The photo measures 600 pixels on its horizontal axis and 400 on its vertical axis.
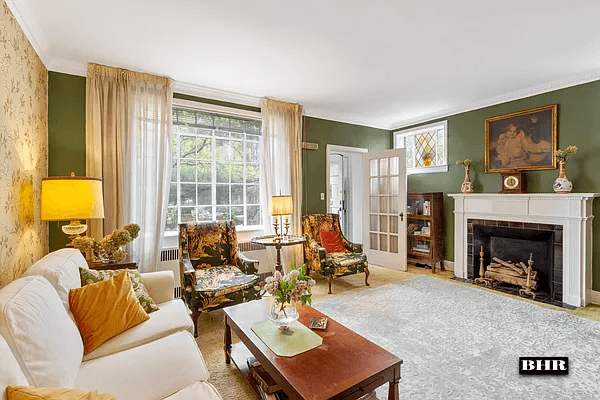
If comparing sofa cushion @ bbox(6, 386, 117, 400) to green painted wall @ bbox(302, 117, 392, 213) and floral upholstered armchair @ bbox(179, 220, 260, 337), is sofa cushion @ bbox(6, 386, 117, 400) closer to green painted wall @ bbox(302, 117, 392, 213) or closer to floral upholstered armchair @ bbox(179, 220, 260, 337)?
floral upholstered armchair @ bbox(179, 220, 260, 337)

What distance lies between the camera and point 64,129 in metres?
3.02

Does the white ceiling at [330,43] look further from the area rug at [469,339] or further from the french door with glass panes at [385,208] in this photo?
the area rug at [469,339]

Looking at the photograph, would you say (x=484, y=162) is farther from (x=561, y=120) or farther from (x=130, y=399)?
(x=130, y=399)

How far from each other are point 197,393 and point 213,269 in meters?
2.07

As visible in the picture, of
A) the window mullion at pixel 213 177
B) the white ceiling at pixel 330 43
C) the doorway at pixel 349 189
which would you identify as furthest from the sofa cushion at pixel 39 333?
the doorway at pixel 349 189

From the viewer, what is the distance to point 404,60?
2977 millimetres

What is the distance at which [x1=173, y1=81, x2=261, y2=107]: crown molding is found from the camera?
3.57 m

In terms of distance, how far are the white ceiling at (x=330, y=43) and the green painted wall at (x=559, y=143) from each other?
0.18 meters

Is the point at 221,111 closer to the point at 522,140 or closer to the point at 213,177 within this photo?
the point at 213,177

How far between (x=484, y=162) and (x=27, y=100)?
5245 mm

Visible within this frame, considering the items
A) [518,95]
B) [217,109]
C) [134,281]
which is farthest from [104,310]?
[518,95]

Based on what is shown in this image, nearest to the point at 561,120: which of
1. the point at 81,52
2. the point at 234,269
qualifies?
the point at 234,269

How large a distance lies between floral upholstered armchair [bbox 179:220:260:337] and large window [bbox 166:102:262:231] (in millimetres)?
530

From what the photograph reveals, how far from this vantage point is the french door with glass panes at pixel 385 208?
4742mm
